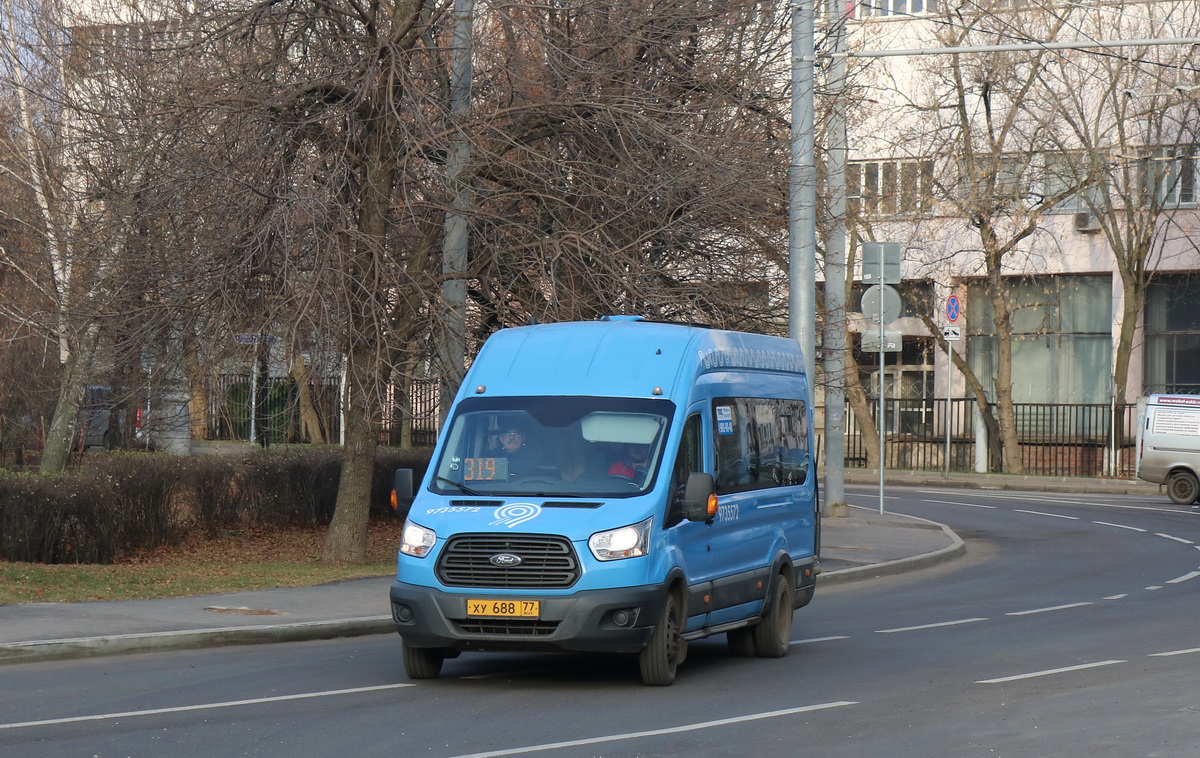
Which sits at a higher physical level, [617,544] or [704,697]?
[617,544]

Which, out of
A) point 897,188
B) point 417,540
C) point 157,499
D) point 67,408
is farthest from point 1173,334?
point 417,540

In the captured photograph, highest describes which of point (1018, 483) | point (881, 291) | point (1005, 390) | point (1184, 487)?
point (881, 291)

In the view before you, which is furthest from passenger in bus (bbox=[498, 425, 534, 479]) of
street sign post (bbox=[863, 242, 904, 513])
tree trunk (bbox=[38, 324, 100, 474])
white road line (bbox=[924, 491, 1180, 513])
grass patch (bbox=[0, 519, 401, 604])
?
white road line (bbox=[924, 491, 1180, 513])

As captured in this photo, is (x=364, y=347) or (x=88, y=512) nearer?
(x=364, y=347)

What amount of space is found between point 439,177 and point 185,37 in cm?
329

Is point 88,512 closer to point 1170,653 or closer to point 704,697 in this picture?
point 704,697

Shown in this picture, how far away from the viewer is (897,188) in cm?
3688

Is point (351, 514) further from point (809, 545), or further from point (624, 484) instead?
point (624, 484)

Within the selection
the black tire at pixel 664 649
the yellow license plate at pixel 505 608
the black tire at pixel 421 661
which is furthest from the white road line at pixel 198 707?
the black tire at pixel 664 649

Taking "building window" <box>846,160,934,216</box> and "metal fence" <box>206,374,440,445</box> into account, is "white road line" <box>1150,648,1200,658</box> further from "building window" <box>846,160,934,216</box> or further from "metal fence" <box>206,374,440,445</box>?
"building window" <box>846,160,934,216</box>

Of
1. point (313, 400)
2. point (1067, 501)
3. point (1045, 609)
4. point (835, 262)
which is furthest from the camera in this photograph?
point (1067, 501)

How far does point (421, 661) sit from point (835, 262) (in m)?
13.6

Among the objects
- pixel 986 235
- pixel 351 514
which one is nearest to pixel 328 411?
pixel 351 514

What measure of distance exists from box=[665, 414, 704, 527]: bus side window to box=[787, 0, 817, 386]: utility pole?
7867mm
